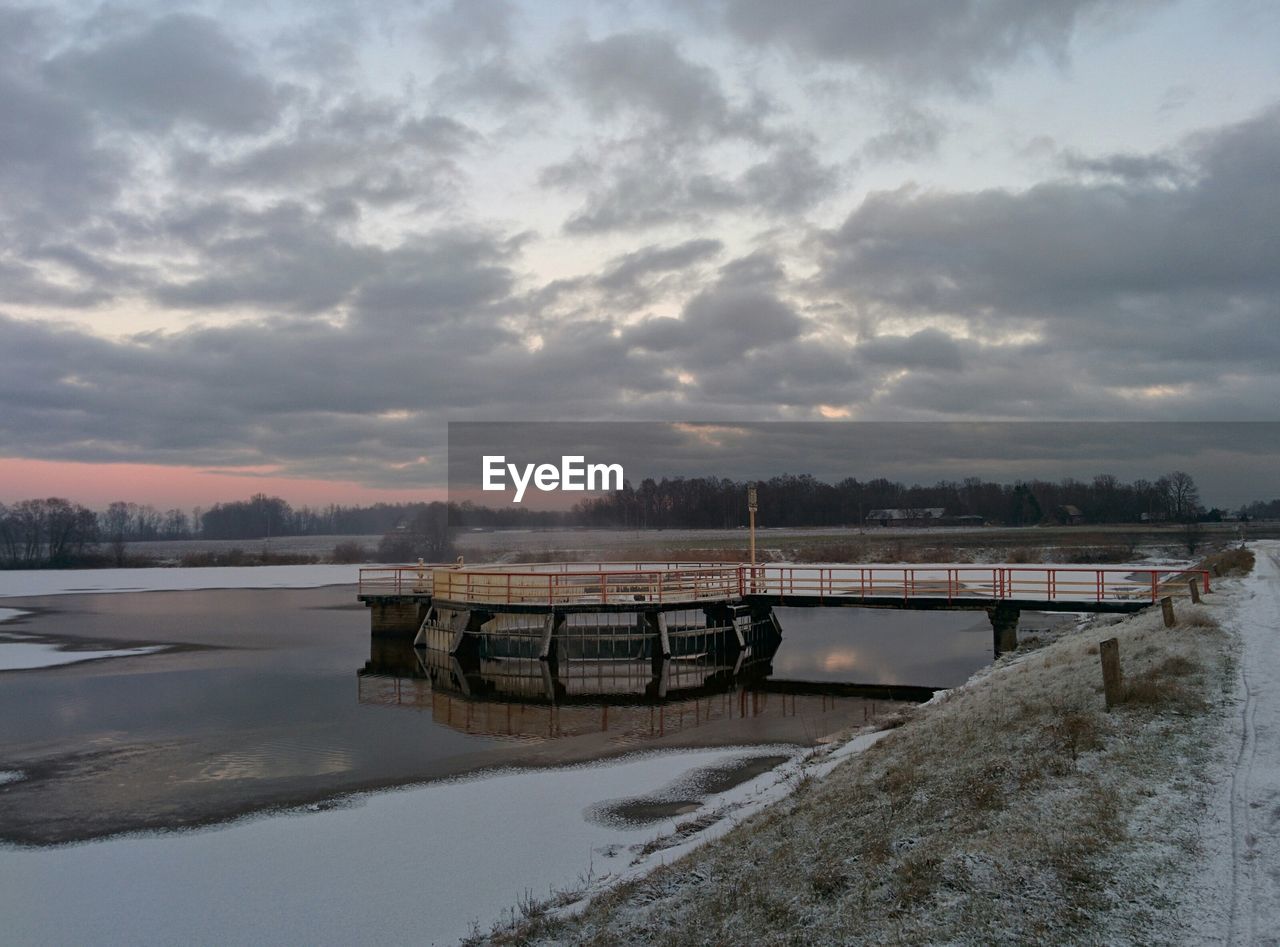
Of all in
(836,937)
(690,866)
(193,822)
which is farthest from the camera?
(193,822)

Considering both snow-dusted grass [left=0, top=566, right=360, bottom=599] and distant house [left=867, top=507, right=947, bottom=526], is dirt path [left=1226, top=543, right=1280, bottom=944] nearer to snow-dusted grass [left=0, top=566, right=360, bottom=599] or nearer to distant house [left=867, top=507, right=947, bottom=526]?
snow-dusted grass [left=0, top=566, right=360, bottom=599]

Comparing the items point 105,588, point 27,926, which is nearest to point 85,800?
point 27,926

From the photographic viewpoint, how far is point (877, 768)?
446 inches

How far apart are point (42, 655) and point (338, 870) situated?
Answer: 25.6 meters

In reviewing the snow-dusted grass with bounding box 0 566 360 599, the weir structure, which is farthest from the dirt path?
the snow-dusted grass with bounding box 0 566 360 599

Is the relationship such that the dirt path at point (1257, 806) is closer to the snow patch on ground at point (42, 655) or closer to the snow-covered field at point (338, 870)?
the snow-covered field at point (338, 870)

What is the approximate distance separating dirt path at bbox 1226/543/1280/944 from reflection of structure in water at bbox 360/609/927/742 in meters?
8.34

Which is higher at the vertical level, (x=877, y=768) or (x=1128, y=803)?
(x=1128, y=803)

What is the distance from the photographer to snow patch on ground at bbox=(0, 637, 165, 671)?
1098 inches

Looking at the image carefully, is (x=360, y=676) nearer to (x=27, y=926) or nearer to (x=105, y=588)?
(x=27, y=926)

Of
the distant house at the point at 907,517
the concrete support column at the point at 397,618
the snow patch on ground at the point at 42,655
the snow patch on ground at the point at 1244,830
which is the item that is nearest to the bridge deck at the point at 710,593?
the concrete support column at the point at 397,618

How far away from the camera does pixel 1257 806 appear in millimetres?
7633

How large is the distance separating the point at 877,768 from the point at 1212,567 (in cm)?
3303

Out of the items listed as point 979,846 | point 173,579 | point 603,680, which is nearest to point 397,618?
point 603,680
